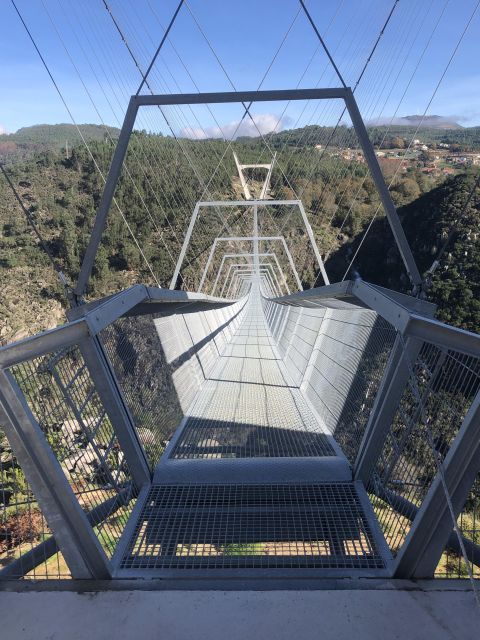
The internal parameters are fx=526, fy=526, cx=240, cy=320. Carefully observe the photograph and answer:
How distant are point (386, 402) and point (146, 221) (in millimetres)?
47275

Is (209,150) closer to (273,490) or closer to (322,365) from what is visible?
(322,365)

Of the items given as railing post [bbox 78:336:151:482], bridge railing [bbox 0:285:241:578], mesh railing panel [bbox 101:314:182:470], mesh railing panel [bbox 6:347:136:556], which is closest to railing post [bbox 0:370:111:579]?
bridge railing [bbox 0:285:241:578]

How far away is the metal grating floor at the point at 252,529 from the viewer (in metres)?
2.50

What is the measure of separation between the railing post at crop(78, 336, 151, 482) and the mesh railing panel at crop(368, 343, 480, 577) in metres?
1.43

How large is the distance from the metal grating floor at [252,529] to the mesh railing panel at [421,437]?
165 mm

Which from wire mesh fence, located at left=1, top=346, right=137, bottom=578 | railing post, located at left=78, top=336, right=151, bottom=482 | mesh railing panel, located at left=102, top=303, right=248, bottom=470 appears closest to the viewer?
wire mesh fence, located at left=1, top=346, right=137, bottom=578

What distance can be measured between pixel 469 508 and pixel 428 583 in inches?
23.0

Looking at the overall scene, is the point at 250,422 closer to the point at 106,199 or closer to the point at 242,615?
the point at 106,199

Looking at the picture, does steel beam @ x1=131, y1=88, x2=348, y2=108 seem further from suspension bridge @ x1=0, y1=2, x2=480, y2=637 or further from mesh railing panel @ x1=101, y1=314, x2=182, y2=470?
mesh railing panel @ x1=101, y1=314, x2=182, y2=470

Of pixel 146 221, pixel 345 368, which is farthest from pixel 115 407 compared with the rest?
pixel 146 221

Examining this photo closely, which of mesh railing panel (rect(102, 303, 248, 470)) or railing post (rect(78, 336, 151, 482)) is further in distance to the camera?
mesh railing panel (rect(102, 303, 248, 470))

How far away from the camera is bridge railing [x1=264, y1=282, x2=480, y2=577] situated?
196 centimetres

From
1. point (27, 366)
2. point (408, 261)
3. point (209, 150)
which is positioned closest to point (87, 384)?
point (27, 366)

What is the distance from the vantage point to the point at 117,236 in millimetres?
50031
